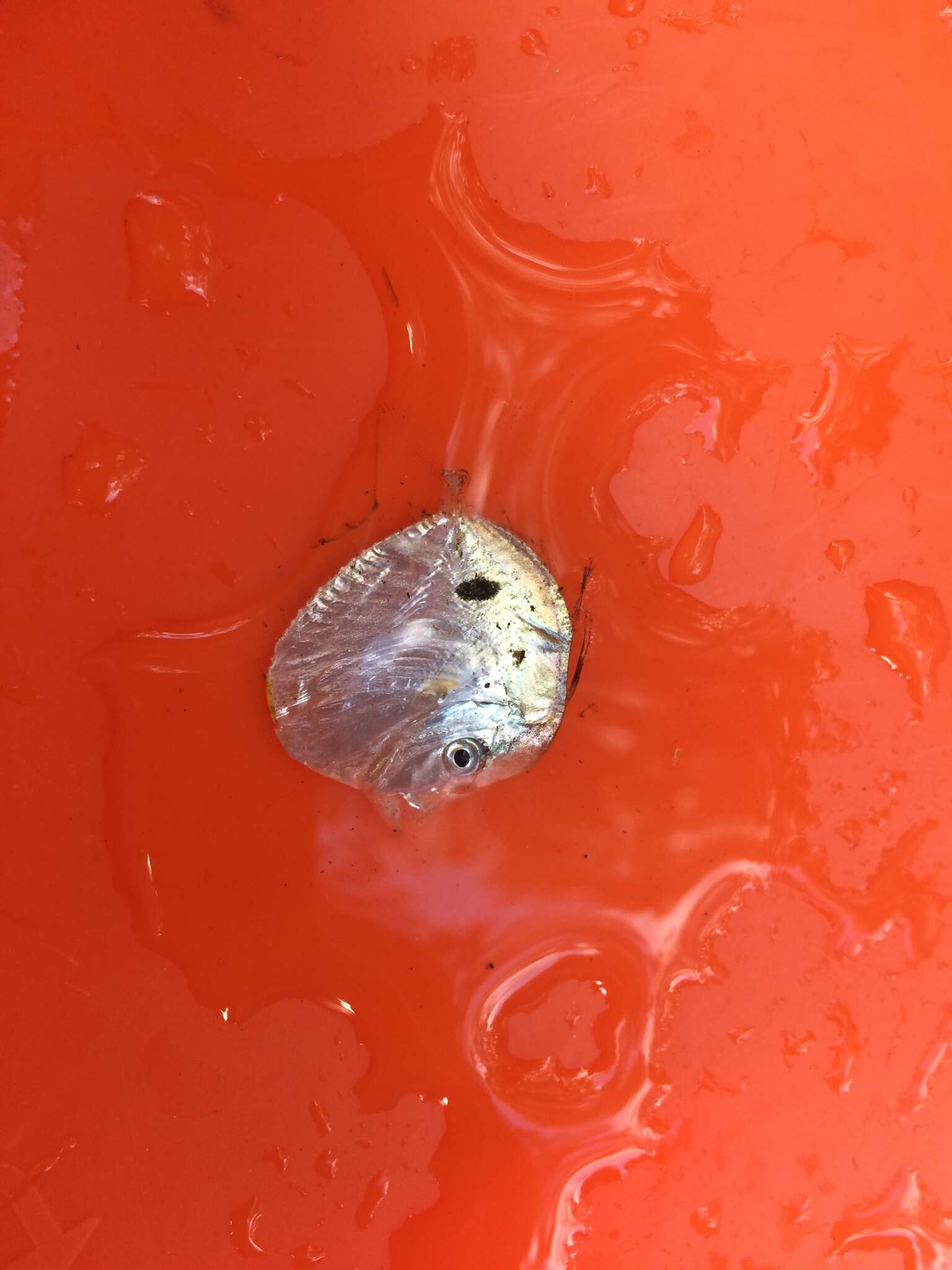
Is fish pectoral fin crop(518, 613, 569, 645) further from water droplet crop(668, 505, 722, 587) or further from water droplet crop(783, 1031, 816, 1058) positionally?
water droplet crop(783, 1031, 816, 1058)

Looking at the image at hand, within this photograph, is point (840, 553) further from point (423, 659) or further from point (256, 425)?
point (256, 425)

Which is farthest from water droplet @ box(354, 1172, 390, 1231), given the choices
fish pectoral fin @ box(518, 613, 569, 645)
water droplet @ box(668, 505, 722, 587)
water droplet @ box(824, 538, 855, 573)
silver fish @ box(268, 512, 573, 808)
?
water droplet @ box(824, 538, 855, 573)

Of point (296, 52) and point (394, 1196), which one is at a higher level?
point (296, 52)

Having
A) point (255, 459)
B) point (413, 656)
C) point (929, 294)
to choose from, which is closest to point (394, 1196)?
point (413, 656)

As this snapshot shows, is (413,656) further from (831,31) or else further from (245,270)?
(831,31)

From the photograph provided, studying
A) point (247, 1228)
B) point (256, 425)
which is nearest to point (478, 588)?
point (256, 425)

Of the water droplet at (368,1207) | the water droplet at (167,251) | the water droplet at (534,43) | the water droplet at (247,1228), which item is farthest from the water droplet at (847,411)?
the water droplet at (247,1228)
